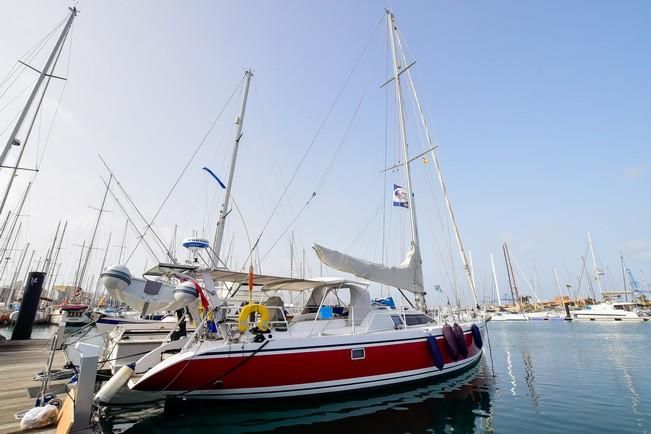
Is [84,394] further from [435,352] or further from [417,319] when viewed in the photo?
[417,319]

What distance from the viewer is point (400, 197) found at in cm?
1433

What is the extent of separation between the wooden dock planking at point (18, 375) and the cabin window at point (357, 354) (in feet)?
20.5

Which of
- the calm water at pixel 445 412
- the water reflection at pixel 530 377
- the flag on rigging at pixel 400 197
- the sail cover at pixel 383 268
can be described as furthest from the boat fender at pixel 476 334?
the flag on rigging at pixel 400 197

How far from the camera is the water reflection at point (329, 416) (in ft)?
21.8

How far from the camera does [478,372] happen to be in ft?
40.2

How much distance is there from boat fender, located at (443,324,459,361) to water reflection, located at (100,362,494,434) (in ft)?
5.74

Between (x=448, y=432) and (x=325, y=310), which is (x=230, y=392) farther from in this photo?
(x=448, y=432)

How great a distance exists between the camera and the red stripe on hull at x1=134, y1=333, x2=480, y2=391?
22.7 feet

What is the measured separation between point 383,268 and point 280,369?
17.9 feet

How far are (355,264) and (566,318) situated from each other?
2267 inches

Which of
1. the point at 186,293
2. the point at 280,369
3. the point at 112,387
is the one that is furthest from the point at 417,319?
the point at 112,387

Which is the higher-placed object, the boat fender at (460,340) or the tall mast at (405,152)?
the tall mast at (405,152)

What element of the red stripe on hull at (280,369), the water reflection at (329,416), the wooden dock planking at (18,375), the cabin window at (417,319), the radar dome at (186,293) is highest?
the radar dome at (186,293)

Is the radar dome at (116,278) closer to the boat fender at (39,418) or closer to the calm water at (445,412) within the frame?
the boat fender at (39,418)
